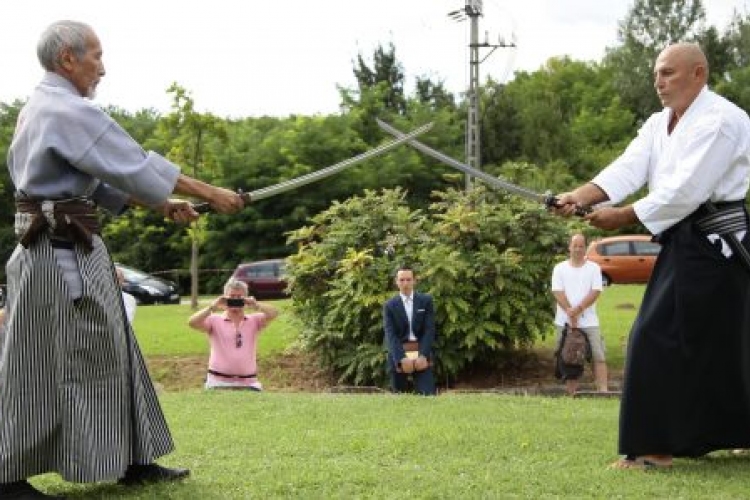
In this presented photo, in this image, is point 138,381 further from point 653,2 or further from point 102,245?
point 653,2

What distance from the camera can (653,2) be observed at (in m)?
60.7

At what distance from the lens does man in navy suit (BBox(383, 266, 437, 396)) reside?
41.6 ft

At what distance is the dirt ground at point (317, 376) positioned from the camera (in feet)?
49.5

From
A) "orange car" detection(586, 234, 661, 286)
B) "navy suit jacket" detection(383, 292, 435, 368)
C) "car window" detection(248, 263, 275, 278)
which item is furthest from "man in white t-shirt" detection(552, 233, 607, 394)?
"car window" detection(248, 263, 275, 278)

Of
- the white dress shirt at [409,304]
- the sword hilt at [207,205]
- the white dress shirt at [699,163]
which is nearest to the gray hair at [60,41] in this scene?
the sword hilt at [207,205]

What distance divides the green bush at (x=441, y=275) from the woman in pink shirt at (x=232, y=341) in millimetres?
3514

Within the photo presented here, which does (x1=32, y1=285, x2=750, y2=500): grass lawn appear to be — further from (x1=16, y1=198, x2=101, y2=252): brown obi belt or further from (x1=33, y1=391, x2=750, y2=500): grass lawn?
(x1=16, y1=198, x2=101, y2=252): brown obi belt

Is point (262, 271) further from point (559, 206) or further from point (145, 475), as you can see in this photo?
point (145, 475)

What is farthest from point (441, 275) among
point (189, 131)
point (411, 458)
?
point (189, 131)

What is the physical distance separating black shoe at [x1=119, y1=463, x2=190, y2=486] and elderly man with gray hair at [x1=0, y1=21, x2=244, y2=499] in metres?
0.25

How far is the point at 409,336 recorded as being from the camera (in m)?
13.0

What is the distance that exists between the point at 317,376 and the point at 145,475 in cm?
1054

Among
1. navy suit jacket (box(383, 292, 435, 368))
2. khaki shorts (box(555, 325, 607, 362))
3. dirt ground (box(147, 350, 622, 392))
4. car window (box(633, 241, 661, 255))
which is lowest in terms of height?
dirt ground (box(147, 350, 622, 392))

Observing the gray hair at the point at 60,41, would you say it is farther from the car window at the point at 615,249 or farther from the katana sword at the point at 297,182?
the car window at the point at 615,249
